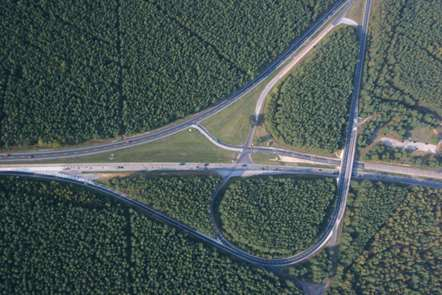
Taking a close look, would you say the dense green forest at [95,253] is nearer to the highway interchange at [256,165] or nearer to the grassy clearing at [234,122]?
the highway interchange at [256,165]

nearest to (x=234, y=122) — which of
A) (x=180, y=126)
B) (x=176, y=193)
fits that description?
(x=180, y=126)

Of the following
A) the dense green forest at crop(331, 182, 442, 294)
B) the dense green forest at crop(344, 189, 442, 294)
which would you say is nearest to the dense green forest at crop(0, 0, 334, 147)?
the dense green forest at crop(331, 182, 442, 294)

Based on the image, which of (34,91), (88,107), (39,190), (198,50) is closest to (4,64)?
(34,91)

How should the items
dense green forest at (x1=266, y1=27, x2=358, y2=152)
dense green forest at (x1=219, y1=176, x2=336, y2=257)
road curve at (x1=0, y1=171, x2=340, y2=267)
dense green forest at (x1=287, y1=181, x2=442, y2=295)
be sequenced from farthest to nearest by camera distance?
dense green forest at (x1=266, y1=27, x2=358, y2=152)
dense green forest at (x1=287, y1=181, x2=442, y2=295)
dense green forest at (x1=219, y1=176, x2=336, y2=257)
road curve at (x1=0, y1=171, x2=340, y2=267)

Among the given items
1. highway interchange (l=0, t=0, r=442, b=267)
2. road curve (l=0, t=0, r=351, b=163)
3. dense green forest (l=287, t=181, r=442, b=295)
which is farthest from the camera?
dense green forest (l=287, t=181, r=442, b=295)

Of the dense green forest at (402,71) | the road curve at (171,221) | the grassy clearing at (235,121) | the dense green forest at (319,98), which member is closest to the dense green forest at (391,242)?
the dense green forest at (402,71)

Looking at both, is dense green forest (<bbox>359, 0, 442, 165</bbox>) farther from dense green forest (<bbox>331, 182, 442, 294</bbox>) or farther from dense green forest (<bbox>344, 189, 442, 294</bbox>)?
dense green forest (<bbox>344, 189, 442, 294</bbox>)
